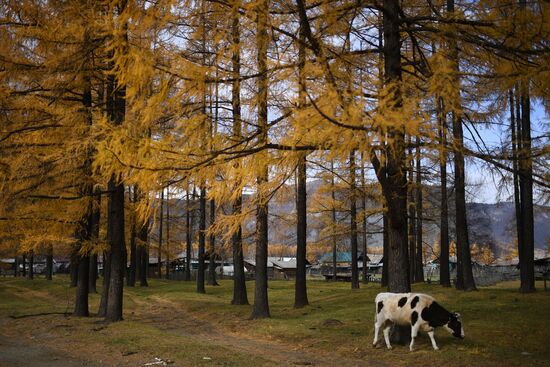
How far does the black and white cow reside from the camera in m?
8.57

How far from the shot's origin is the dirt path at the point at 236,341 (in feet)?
28.3

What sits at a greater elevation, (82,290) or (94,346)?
(82,290)

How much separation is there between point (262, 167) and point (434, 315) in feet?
14.9

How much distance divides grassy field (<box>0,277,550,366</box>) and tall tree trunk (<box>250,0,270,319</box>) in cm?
80

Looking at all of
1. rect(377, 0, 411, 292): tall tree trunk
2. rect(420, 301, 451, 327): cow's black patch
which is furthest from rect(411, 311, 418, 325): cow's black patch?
rect(377, 0, 411, 292): tall tree trunk

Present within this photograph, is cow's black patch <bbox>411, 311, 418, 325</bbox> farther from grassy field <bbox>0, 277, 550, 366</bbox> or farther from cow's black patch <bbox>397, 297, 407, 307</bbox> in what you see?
grassy field <bbox>0, 277, 550, 366</bbox>

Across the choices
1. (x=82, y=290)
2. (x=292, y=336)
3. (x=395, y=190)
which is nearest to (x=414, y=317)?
(x=395, y=190)

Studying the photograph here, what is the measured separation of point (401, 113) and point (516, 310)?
34.0 ft

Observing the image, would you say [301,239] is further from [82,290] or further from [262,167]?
[262,167]

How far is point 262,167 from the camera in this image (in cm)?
631

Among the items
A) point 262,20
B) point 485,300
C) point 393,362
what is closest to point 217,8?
point 262,20

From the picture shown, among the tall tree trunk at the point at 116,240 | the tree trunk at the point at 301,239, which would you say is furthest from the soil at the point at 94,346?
the tree trunk at the point at 301,239

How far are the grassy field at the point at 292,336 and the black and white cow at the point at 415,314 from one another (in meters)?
0.33

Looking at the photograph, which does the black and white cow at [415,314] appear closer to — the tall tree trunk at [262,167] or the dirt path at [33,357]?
the tall tree trunk at [262,167]
